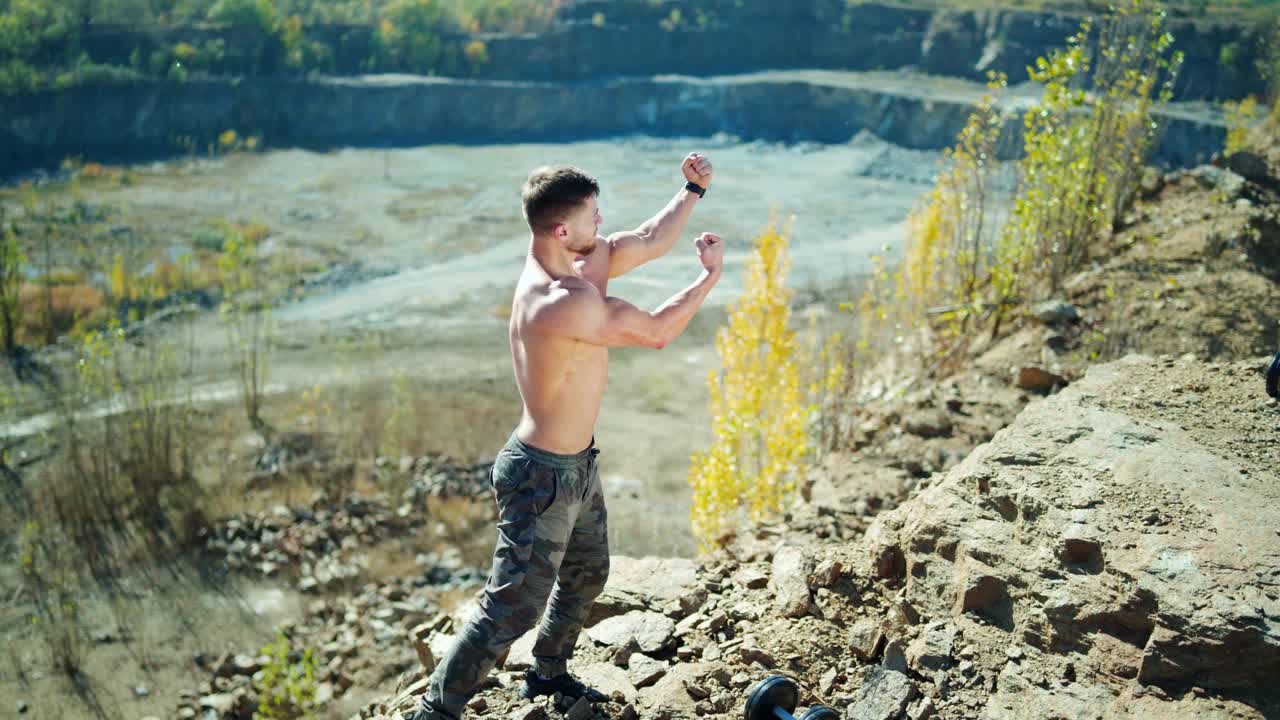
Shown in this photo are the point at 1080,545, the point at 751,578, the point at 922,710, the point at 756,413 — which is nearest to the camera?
the point at 922,710

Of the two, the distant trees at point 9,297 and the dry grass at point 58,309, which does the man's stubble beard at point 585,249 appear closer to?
the distant trees at point 9,297

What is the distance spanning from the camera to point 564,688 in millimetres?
3467

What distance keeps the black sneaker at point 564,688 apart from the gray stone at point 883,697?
86 centimetres

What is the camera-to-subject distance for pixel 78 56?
27938mm

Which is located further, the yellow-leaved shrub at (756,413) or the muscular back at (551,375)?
the yellow-leaved shrub at (756,413)

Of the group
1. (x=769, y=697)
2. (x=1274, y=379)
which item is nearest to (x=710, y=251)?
(x=769, y=697)

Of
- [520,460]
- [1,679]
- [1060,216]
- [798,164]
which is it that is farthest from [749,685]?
[798,164]

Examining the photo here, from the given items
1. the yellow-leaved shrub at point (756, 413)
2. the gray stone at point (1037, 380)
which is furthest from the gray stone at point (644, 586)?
the gray stone at point (1037, 380)

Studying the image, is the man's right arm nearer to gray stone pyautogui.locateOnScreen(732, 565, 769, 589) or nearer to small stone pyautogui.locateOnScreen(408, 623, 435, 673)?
gray stone pyautogui.locateOnScreen(732, 565, 769, 589)

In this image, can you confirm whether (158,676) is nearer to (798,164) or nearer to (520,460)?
(520,460)

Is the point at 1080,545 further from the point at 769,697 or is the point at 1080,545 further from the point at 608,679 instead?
the point at 608,679

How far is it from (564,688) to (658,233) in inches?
62.4

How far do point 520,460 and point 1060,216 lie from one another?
5770 mm

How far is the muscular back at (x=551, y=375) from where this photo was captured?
120 inches
